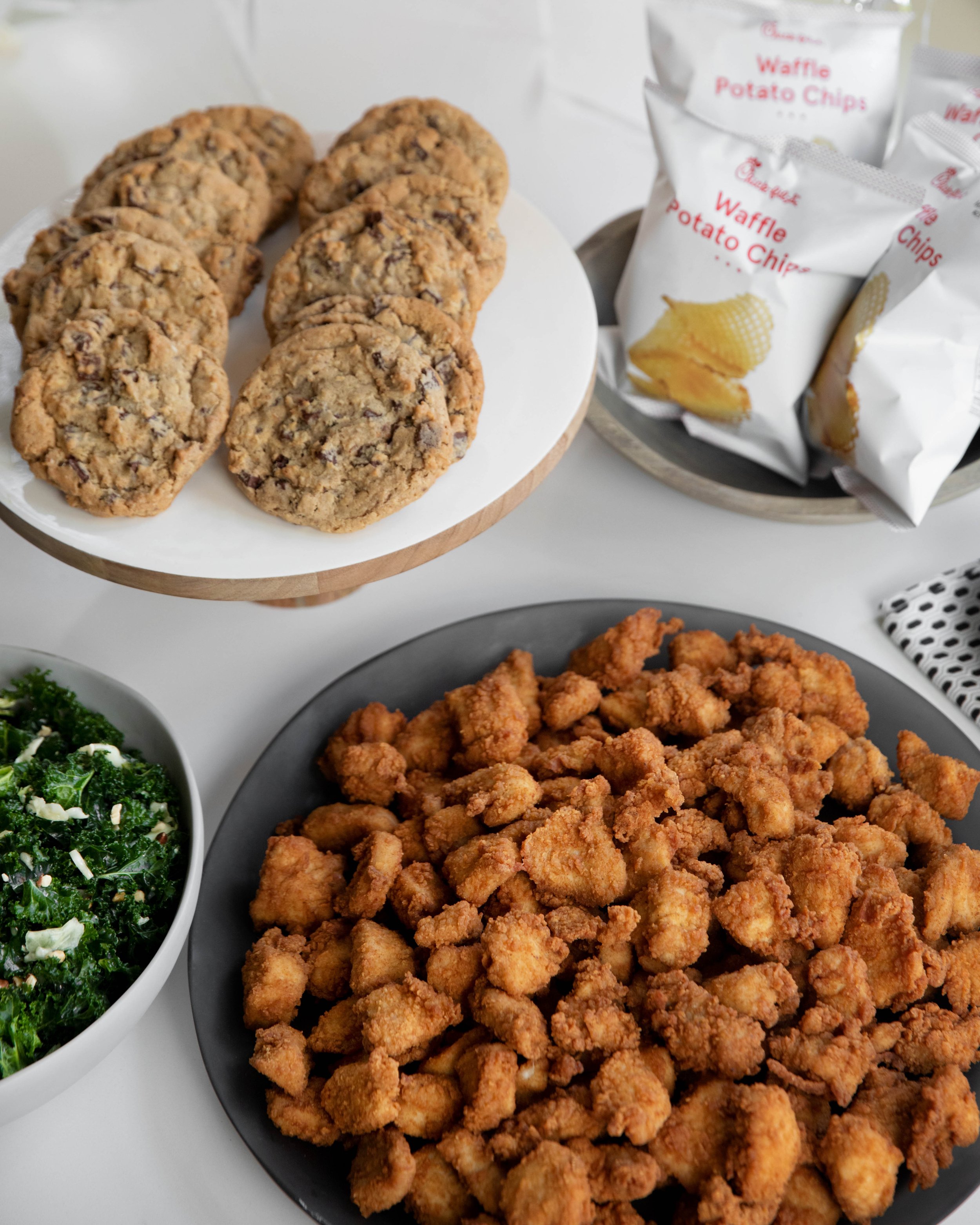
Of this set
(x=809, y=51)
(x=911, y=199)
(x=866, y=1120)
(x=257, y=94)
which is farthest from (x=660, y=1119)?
(x=257, y=94)

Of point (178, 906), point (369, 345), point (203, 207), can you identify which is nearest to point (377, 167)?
point (203, 207)

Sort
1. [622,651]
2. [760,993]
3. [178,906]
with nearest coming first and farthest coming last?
[760,993] < [178,906] < [622,651]

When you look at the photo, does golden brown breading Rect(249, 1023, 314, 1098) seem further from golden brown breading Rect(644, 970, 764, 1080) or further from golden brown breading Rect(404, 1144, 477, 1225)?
golden brown breading Rect(644, 970, 764, 1080)

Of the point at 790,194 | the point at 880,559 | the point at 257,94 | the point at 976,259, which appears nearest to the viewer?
the point at 976,259

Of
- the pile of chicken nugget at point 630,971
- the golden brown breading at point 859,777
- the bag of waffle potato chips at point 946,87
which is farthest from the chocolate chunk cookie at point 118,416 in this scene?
the bag of waffle potato chips at point 946,87

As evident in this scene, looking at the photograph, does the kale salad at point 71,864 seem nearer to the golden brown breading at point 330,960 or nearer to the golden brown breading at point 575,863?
the golden brown breading at point 330,960

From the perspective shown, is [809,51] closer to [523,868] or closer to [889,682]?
[889,682]

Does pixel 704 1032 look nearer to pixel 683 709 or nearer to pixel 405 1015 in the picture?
pixel 405 1015
